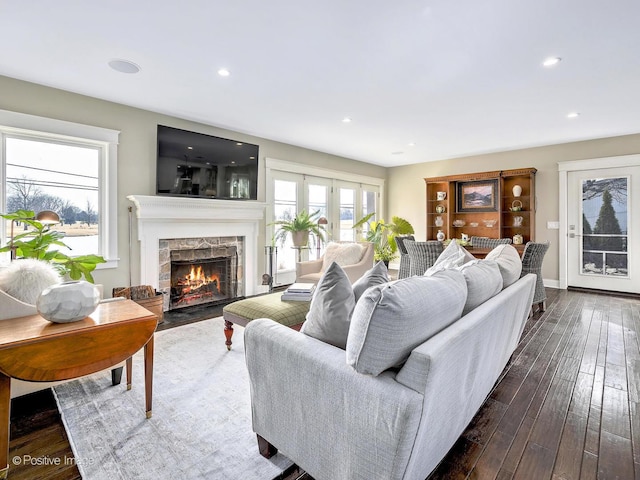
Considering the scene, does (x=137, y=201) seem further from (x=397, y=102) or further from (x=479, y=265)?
(x=479, y=265)

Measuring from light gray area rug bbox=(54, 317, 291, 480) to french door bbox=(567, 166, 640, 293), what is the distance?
5759 millimetres

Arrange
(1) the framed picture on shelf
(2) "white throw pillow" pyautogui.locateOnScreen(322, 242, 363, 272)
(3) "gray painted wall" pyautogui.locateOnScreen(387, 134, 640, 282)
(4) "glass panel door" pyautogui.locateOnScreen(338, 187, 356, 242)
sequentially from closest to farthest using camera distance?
(2) "white throw pillow" pyautogui.locateOnScreen(322, 242, 363, 272) → (3) "gray painted wall" pyautogui.locateOnScreen(387, 134, 640, 282) → (1) the framed picture on shelf → (4) "glass panel door" pyautogui.locateOnScreen(338, 187, 356, 242)

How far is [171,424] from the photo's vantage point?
1850mm

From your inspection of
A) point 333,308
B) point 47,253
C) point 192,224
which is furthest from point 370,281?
point 192,224

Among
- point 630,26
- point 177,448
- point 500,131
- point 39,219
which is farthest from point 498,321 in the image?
point 500,131

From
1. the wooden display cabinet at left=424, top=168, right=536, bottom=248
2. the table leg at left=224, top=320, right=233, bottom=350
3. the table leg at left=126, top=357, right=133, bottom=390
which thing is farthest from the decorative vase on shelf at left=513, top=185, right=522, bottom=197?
the table leg at left=126, top=357, right=133, bottom=390

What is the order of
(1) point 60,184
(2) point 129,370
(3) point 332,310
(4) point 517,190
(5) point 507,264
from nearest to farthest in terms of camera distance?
(3) point 332,310
(2) point 129,370
(5) point 507,264
(1) point 60,184
(4) point 517,190

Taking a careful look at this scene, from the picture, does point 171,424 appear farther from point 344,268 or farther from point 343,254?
point 343,254

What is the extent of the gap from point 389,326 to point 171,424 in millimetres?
1453

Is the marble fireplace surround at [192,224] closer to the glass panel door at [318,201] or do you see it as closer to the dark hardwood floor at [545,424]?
the glass panel door at [318,201]

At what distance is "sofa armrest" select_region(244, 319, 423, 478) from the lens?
1068 millimetres

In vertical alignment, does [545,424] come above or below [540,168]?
below

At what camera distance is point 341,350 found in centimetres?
136

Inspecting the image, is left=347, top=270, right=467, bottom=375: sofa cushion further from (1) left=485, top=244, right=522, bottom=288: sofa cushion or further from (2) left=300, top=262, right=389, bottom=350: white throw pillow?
(1) left=485, top=244, right=522, bottom=288: sofa cushion
